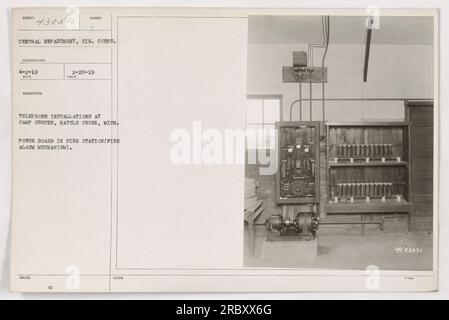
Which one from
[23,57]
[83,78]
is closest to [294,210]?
[83,78]

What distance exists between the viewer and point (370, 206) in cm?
102

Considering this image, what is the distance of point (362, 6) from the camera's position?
0.94 meters

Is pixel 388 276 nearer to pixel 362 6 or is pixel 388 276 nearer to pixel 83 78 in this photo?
pixel 362 6

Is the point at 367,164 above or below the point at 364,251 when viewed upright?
above

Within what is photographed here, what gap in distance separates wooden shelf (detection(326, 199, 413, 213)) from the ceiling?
0.33 meters

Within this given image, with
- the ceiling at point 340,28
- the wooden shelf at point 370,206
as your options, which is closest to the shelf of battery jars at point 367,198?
the wooden shelf at point 370,206

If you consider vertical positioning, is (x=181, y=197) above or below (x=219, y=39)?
below

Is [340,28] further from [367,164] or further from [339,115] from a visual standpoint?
[367,164]

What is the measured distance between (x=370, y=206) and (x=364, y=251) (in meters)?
0.12

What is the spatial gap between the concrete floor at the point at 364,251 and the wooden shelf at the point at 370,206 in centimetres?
3

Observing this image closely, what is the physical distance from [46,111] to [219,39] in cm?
38

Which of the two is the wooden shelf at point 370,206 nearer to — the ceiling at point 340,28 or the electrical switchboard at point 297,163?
the electrical switchboard at point 297,163

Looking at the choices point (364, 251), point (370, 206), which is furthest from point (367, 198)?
point (364, 251)
